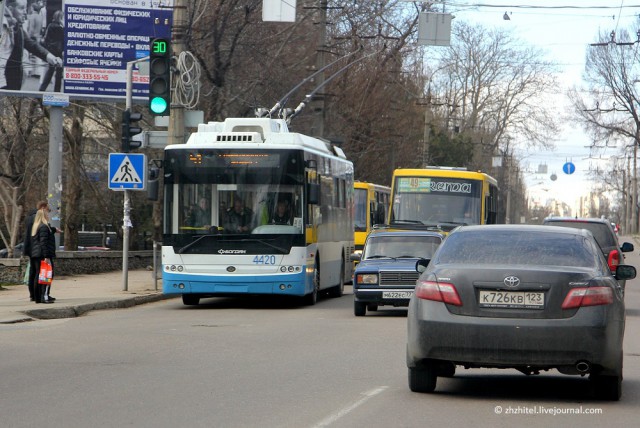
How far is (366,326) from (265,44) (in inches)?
892

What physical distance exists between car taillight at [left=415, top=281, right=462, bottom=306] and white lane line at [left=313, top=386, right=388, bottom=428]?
3.29ft

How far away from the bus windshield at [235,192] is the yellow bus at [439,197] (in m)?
8.78

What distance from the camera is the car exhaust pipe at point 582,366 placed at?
370 inches

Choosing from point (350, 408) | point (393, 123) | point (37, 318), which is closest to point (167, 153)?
point (37, 318)

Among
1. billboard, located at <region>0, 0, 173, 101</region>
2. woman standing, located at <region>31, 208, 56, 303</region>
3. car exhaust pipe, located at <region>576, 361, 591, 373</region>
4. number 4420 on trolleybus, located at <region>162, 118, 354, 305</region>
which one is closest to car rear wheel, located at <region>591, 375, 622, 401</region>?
car exhaust pipe, located at <region>576, 361, 591, 373</region>

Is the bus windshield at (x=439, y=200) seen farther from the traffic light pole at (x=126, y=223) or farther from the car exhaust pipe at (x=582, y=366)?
the car exhaust pipe at (x=582, y=366)

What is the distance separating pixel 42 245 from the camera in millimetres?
20438

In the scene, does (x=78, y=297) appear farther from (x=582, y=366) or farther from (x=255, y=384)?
(x=582, y=366)

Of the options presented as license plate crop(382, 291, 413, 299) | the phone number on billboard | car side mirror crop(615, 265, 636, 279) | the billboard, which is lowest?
license plate crop(382, 291, 413, 299)

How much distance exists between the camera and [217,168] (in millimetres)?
21953

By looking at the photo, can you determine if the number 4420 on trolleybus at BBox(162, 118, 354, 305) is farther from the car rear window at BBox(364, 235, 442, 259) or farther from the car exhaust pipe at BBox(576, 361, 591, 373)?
the car exhaust pipe at BBox(576, 361, 591, 373)

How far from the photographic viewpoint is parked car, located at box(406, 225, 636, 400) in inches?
368

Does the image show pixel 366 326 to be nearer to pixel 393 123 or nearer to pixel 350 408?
pixel 350 408

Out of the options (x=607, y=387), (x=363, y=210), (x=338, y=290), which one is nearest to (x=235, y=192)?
(x=338, y=290)
